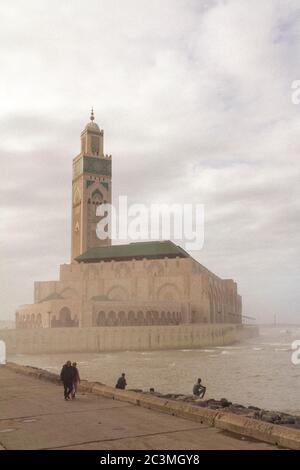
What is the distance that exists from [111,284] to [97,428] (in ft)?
287

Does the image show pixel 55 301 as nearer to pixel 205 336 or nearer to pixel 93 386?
pixel 205 336

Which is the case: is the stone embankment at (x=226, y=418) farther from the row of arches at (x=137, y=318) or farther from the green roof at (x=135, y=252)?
the green roof at (x=135, y=252)

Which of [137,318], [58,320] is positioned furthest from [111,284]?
[58,320]

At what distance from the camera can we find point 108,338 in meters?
69.2

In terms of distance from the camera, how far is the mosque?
78438 millimetres

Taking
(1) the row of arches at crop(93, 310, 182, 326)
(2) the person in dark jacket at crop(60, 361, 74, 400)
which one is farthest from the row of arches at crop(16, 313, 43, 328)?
(2) the person in dark jacket at crop(60, 361, 74, 400)

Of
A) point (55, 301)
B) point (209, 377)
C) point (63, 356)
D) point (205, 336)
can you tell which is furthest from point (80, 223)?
point (209, 377)

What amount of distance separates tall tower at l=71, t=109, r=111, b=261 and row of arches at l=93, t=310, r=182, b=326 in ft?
105

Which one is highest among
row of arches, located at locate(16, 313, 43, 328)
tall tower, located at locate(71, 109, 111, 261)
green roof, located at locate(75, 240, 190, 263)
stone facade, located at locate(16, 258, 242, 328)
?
tall tower, located at locate(71, 109, 111, 261)

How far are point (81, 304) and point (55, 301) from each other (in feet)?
15.6

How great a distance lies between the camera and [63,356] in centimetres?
6128

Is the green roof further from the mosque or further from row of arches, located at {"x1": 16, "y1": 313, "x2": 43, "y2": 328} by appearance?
row of arches, located at {"x1": 16, "y1": 313, "x2": 43, "y2": 328}

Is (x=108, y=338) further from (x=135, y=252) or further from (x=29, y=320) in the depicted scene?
(x=135, y=252)

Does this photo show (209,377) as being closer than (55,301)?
Yes
